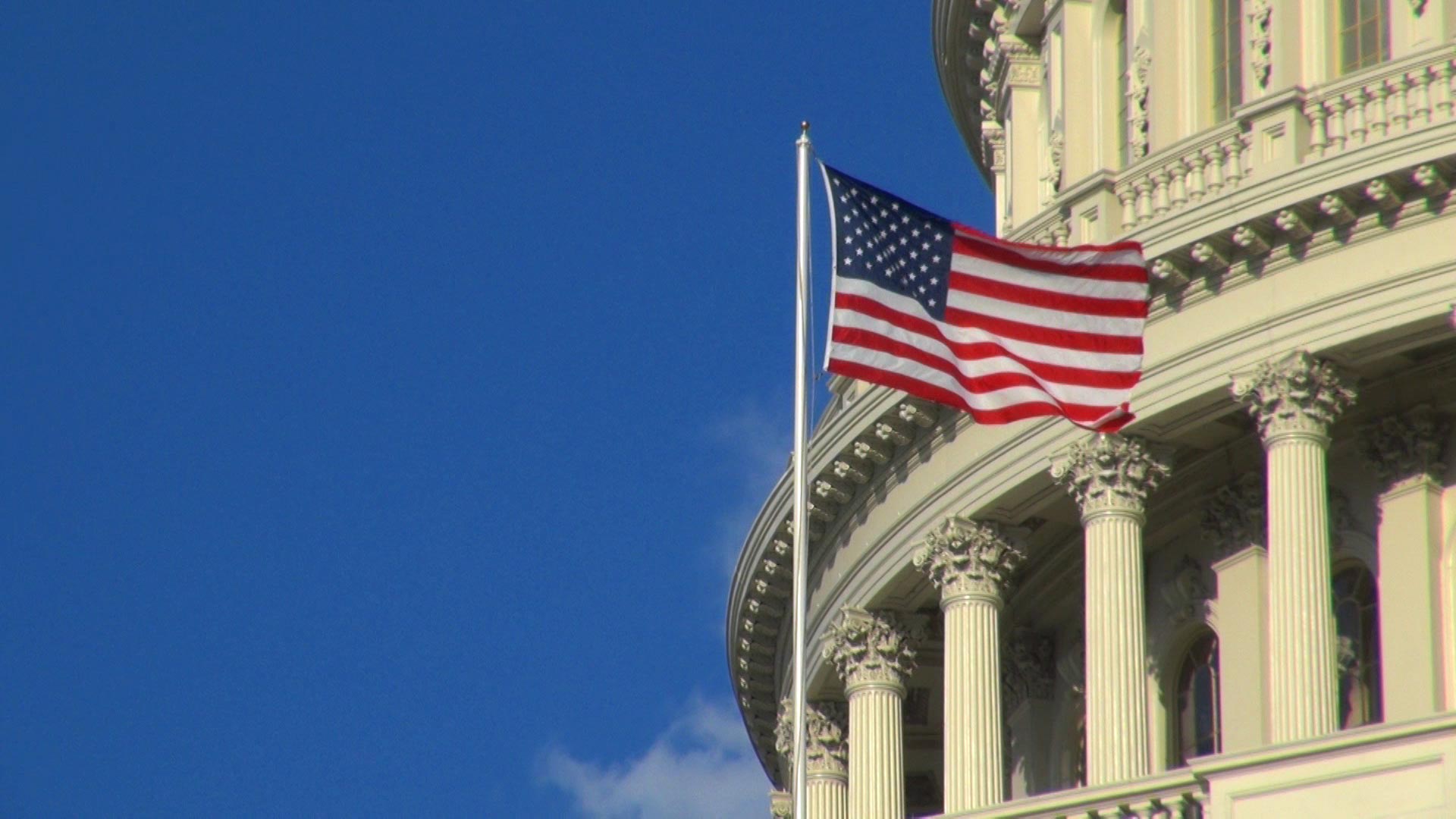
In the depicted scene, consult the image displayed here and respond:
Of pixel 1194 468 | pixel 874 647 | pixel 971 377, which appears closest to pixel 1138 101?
pixel 1194 468

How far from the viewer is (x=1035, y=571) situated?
48.1 meters

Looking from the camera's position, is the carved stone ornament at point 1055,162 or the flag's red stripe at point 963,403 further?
the carved stone ornament at point 1055,162

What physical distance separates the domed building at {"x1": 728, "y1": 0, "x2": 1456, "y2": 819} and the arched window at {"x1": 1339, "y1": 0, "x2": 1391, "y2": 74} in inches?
1.6

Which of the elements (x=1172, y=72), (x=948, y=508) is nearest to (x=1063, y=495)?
(x=948, y=508)

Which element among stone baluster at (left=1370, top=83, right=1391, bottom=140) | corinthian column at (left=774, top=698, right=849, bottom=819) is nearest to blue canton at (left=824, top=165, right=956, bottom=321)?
stone baluster at (left=1370, top=83, right=1391, bottom=140)

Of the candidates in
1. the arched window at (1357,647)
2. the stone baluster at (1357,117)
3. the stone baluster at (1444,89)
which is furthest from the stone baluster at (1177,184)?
the arched window at (1357,647)

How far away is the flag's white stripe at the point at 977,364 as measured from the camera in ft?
114

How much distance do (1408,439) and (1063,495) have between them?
166 inches

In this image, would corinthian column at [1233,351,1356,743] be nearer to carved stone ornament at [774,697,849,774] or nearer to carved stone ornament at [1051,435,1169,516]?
carved stone ornament at [1051,435,1169,516]

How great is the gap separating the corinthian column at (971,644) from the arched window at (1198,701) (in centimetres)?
231

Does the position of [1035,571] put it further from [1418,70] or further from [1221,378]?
[1418,70]

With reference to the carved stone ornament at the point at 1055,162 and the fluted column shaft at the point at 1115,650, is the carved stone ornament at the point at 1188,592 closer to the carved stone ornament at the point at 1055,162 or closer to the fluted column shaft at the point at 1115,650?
the fluted column shaft at the point at 1115,650

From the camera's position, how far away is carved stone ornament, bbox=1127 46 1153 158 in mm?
46844

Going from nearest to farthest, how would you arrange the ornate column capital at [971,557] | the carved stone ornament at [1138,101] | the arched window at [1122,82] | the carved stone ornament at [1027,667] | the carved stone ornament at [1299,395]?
the carved stone ornament at [1299,395] → the ornate column capital at [971,557] → the carved stone ornament at [1138,101] → the arched window at [1122,82] → the carved stone ornament at [1027,667]
